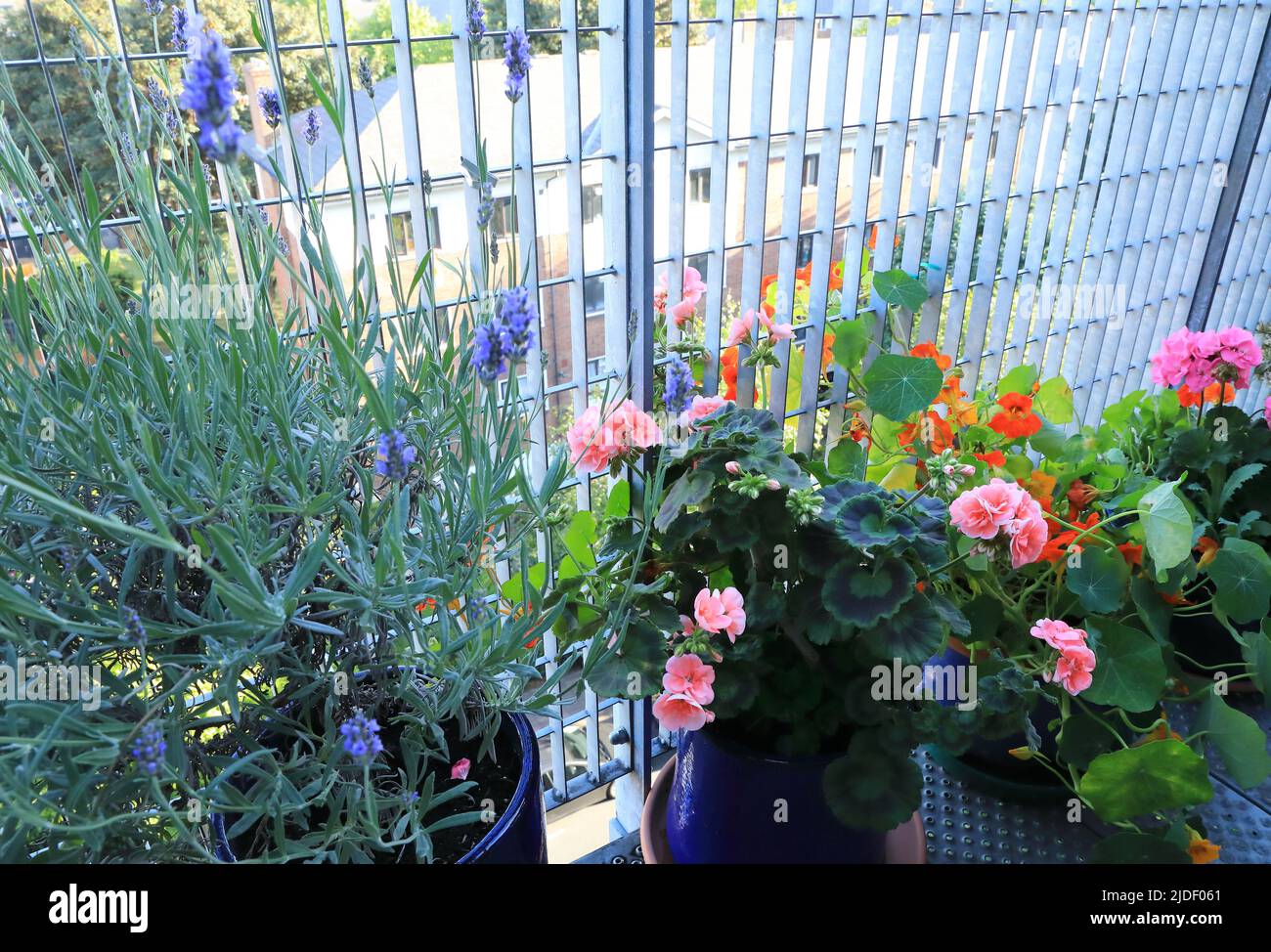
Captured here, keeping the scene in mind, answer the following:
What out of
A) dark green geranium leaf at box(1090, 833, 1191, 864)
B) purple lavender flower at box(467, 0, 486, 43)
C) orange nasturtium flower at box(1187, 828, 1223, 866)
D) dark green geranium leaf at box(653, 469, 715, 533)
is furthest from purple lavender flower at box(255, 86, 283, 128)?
orange nasturtium flower at box(1187, 828, 1223, 866)

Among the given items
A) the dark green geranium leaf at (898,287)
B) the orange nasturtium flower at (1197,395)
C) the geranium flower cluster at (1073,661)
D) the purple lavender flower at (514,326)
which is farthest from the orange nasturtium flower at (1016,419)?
the purple lavender flower at (514,326)

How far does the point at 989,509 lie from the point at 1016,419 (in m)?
0.45

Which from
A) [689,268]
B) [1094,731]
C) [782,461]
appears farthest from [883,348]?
[1094,731]

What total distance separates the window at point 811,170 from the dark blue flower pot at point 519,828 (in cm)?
97

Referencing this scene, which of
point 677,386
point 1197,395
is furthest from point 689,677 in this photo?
point 1197,395

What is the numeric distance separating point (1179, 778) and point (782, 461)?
25.2 inches

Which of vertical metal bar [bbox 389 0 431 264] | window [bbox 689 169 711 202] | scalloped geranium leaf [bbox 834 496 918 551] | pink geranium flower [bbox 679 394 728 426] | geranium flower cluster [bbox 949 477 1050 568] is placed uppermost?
vertical metal bar [bbox 389 0 431 264]

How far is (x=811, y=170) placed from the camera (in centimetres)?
166

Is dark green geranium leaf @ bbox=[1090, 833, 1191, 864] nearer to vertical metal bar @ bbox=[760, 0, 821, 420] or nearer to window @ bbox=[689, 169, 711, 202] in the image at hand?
vertical metal bar @ bbox=[760, 0, 821, 420]

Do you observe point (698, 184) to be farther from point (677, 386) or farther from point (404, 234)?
point (677, 386)

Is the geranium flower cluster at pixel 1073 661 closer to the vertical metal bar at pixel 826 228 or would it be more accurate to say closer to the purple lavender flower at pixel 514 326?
the vertical metal bar at pixel 826 228

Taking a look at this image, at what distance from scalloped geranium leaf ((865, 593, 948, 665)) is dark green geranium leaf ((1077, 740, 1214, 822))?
0.32 metres

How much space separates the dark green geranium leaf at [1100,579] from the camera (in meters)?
1.37

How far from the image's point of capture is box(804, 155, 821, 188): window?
1.46m
